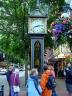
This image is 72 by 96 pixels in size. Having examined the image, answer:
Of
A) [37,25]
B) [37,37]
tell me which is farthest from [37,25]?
[37,37]

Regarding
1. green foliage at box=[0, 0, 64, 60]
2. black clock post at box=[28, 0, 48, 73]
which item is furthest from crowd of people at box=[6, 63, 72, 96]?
green foliage at box=[0, 0, 64, 60]

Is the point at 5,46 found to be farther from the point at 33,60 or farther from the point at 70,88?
the point at 33,60

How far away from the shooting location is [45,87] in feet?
44.5

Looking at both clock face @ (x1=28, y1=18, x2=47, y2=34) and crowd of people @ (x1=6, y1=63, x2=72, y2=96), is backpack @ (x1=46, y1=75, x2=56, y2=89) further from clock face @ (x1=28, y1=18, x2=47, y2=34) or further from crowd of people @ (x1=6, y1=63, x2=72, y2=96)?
clock face @ (x1=28, y1=18, x2=47, y2=34)

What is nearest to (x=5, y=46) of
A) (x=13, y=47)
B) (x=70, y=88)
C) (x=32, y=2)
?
(x=13, y=47)

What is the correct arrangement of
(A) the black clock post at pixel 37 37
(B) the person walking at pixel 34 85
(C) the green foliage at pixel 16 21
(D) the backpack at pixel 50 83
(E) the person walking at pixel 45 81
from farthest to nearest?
(C) the green foliage at pixel 16 21
(A) the black clock post at pixel 37 37
(D) the backpack at pixel 50 83
(E) the person walking at pixel 45 81
(B) the person walking at pixel 34 85

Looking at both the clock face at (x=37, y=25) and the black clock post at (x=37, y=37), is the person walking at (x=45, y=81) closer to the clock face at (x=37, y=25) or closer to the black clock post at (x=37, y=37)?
the black clock post at (x=37, y=37)

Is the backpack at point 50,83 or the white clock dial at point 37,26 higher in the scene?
the white clock dial at point 37,26

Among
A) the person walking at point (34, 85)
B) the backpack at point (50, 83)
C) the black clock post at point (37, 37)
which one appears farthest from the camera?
the black clock post at point (37, 37)

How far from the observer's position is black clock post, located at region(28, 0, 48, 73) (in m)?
14.0

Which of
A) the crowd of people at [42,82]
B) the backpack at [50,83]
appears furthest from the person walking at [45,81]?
the backpack at [50,83]

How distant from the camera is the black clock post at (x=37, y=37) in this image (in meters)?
14.0

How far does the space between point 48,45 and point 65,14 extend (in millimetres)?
25945

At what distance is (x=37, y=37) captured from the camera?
14.4 meters
